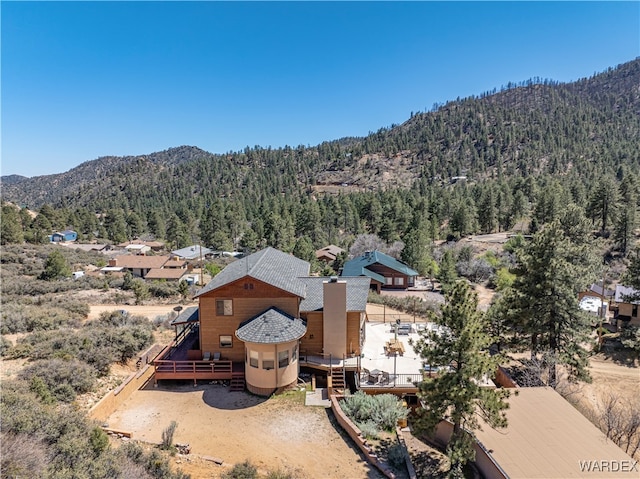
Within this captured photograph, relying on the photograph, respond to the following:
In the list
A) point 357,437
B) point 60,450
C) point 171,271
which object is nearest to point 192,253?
point 171,271

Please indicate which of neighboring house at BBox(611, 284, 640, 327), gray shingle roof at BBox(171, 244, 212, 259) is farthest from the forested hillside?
neighboring house at BBox(611, 284, 640, 327)

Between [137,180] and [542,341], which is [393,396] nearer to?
[542,341]

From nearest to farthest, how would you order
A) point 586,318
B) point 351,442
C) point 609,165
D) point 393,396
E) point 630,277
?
1. point 351,442
2. point 393,396
3. point 586,318
4. point 630,277
5. point 609,165

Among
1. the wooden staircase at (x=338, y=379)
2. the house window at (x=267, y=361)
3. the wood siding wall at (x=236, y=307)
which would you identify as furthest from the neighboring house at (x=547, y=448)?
the wood siding wall at (x=236, y=307)

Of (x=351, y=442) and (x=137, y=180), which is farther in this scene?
(x=137, y=180)

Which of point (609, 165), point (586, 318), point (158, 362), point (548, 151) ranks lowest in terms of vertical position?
point (158, 362)

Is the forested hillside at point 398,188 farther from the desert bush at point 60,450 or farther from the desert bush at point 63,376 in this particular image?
the desert bush at point 60,450

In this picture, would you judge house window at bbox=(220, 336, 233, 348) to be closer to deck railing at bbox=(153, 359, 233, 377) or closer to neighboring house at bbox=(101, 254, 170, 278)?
deck railing at bbox=(153, 359, 233, 377)

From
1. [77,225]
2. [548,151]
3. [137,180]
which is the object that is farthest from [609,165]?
[137,180]
